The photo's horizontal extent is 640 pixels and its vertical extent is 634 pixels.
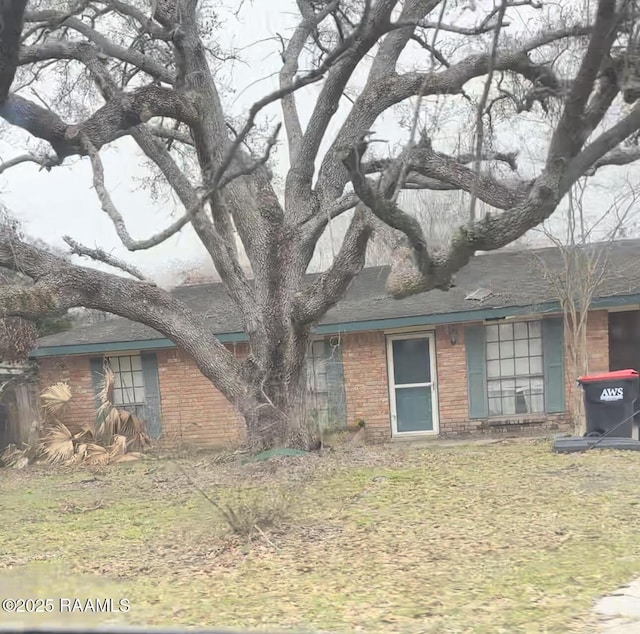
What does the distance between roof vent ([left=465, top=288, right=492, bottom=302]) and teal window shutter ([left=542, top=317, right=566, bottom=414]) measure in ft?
4.13

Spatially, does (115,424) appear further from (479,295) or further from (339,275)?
(479,295)

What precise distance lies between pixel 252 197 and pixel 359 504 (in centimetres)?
550

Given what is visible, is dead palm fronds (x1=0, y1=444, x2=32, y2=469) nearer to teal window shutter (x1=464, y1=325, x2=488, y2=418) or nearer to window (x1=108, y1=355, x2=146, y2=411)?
window (x1=108, y1=355, x2=146, y2=411)

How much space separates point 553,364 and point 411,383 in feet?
9.43

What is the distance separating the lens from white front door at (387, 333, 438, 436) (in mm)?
12625

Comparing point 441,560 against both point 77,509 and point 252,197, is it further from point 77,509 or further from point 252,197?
point 252,197

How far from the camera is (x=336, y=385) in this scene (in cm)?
1268

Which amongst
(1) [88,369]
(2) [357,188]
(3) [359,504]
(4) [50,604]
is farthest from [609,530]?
(1) [88,369]

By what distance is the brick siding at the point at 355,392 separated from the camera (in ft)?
39.7

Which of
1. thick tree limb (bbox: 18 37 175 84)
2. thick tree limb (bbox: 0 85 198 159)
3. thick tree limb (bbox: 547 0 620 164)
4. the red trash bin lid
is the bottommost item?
the red trash bin lid

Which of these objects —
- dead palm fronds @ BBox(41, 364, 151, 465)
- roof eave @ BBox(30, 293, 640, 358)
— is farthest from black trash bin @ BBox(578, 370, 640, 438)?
dead palm fronds @ BBox(41, 364, 151, 465)

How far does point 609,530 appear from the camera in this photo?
17.3 feet

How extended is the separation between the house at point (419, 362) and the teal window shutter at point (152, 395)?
0.02 meters

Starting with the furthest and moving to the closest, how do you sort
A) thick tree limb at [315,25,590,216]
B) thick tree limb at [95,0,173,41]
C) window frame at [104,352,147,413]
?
window frame at [104,352,147,413] → thick tree limb at [95,0,173,41] → thick tree limb at [315,25,590,216]
